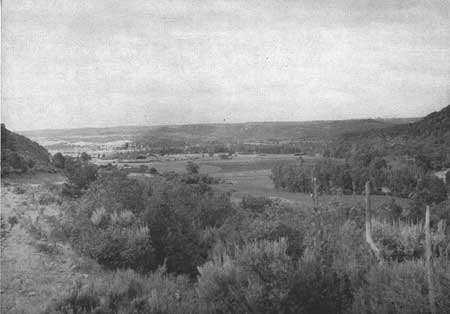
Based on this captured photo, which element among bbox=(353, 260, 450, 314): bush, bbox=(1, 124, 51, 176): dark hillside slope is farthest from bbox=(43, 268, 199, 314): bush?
bbox=(1, 124, 51, 176): dark hillside slope

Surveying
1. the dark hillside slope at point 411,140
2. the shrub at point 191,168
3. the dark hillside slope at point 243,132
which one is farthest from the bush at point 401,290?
the dark hillside slope at point 411,140

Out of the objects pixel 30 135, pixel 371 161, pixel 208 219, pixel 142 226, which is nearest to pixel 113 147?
pixel 30 135

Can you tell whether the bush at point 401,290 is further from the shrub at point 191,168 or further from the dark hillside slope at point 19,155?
the shrub at point 191,168

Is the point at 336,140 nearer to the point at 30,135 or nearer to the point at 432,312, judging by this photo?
the point at 30,135

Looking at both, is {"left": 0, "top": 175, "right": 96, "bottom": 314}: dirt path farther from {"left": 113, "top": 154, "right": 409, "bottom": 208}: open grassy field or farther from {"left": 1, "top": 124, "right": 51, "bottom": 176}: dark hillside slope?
{"left": 113, "top": 154, "right": 409, "bottom": 208}: open grassy field

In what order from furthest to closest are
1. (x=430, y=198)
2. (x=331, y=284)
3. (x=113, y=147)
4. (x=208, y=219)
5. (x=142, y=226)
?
(x=430, y=198) → (x=113, y=147) → (x=208, y=219) → (x=142, y=226) → (x=331, y=284)

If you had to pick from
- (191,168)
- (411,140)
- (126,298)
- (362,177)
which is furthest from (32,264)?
(411,140)
